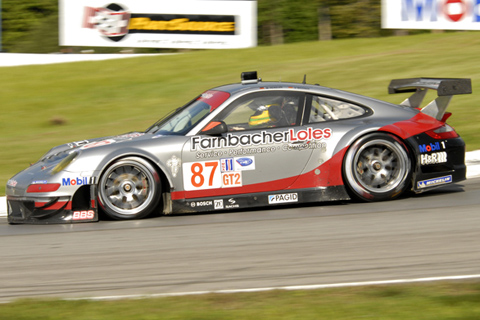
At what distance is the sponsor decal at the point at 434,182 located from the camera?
7492 millimetres

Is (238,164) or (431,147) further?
(431,147)

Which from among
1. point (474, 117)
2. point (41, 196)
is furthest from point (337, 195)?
point (474, 117)

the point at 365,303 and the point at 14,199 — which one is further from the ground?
the point at 14,199

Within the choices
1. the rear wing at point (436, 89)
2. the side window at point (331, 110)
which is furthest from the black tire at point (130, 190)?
the rear wing at point (436, 89)

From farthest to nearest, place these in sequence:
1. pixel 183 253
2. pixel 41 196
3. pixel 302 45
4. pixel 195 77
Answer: pixel 302 45 → pixel 195 77 → pixel 41 196 → pixel 183 253

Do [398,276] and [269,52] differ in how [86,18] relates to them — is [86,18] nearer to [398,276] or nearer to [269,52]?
[269,52]

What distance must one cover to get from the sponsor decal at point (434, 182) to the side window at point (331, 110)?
0.99m

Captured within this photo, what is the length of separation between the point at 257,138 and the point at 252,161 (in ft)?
0.82

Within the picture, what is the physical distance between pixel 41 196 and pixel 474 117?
813cm

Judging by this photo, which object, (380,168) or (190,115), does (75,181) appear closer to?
(190,115)

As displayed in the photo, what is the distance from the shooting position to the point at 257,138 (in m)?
7.27

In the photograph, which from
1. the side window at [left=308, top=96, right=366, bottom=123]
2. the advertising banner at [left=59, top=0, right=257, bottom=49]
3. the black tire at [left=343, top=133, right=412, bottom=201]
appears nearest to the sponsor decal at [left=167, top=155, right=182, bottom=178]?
the side window at [left=308, top=96, right=366, bottom=123]

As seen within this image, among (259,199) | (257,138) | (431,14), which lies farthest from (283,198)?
(431,14)

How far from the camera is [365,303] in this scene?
4.24m
